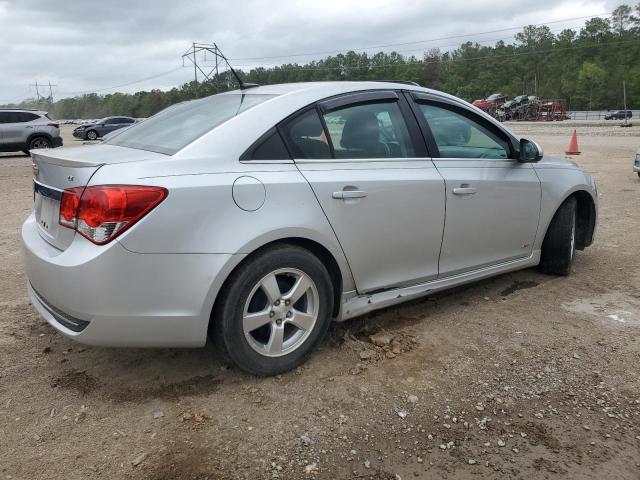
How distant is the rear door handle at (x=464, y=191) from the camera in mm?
3668

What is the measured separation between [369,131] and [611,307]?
2.26m

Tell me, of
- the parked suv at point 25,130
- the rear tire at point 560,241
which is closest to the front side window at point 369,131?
the rear tire at point 560,241

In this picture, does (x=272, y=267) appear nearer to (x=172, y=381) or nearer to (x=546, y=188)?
(x=172, y=381)

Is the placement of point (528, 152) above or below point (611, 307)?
above

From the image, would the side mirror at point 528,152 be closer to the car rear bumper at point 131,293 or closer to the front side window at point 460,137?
the front side window at point 460,137

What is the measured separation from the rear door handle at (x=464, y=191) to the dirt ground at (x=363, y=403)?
34.3 inches

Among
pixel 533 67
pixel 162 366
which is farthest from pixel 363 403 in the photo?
pixel 533 67

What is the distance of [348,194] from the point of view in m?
3.14

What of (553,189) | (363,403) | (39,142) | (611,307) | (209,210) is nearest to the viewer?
(209,210)

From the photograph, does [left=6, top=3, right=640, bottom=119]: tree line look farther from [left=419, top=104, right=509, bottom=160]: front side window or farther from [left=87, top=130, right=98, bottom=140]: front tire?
[left=419, top=104, right=509, bottom=160]: front side window

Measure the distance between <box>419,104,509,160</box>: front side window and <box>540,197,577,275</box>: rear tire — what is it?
2.76 feet

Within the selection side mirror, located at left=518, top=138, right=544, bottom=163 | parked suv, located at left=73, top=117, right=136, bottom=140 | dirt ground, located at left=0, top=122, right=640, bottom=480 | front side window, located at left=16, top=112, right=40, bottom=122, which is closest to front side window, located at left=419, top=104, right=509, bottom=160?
side mirror, located at left=518, top=138, right=544, bottom=163

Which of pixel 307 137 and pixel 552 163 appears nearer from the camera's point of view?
pixel 307 137

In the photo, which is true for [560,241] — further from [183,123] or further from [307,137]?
[183,123]
